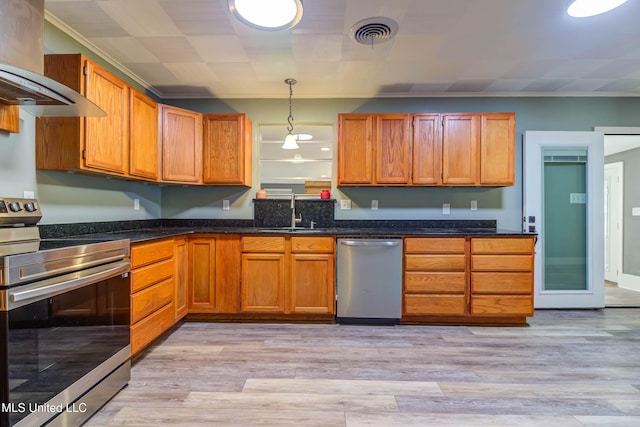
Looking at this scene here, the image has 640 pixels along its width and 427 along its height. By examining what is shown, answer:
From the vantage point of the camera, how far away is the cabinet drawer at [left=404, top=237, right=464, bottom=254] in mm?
2992

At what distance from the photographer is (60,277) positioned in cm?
149

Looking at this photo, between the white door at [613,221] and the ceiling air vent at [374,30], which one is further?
the white door at [613,221]

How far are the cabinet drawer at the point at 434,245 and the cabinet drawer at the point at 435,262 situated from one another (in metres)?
0.06

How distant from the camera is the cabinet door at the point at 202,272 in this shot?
3.08m

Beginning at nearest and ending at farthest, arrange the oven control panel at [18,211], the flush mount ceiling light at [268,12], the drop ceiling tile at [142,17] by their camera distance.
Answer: the oven control panel at [18,211] < the flush mount ceiling light at [268,12] < the drop ceiling tile at [142,17]

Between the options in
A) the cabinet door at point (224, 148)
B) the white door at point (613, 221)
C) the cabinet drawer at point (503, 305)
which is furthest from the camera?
the white door at point (613, 221)

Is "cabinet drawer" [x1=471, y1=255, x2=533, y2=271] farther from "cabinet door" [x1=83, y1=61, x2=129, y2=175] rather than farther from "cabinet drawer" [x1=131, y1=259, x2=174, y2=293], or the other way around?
"cabinet door" [x1=83, y1=61, x2=129, y2=175]

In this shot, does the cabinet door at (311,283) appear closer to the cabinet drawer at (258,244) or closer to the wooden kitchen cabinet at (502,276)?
the cabinet drawer at (258,244)

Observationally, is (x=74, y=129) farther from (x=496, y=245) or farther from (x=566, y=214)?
(x=566, y=214)

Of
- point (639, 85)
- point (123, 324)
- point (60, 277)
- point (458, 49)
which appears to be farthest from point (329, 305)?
point (639, 85)

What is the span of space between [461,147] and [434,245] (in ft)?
3.60

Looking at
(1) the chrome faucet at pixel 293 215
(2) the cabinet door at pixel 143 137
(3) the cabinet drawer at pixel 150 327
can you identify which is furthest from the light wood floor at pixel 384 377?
(2) the cabinet door at pixel 143 137

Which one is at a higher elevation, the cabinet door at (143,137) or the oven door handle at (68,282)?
the cabinet door at (143,137)

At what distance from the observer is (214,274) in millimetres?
3080
